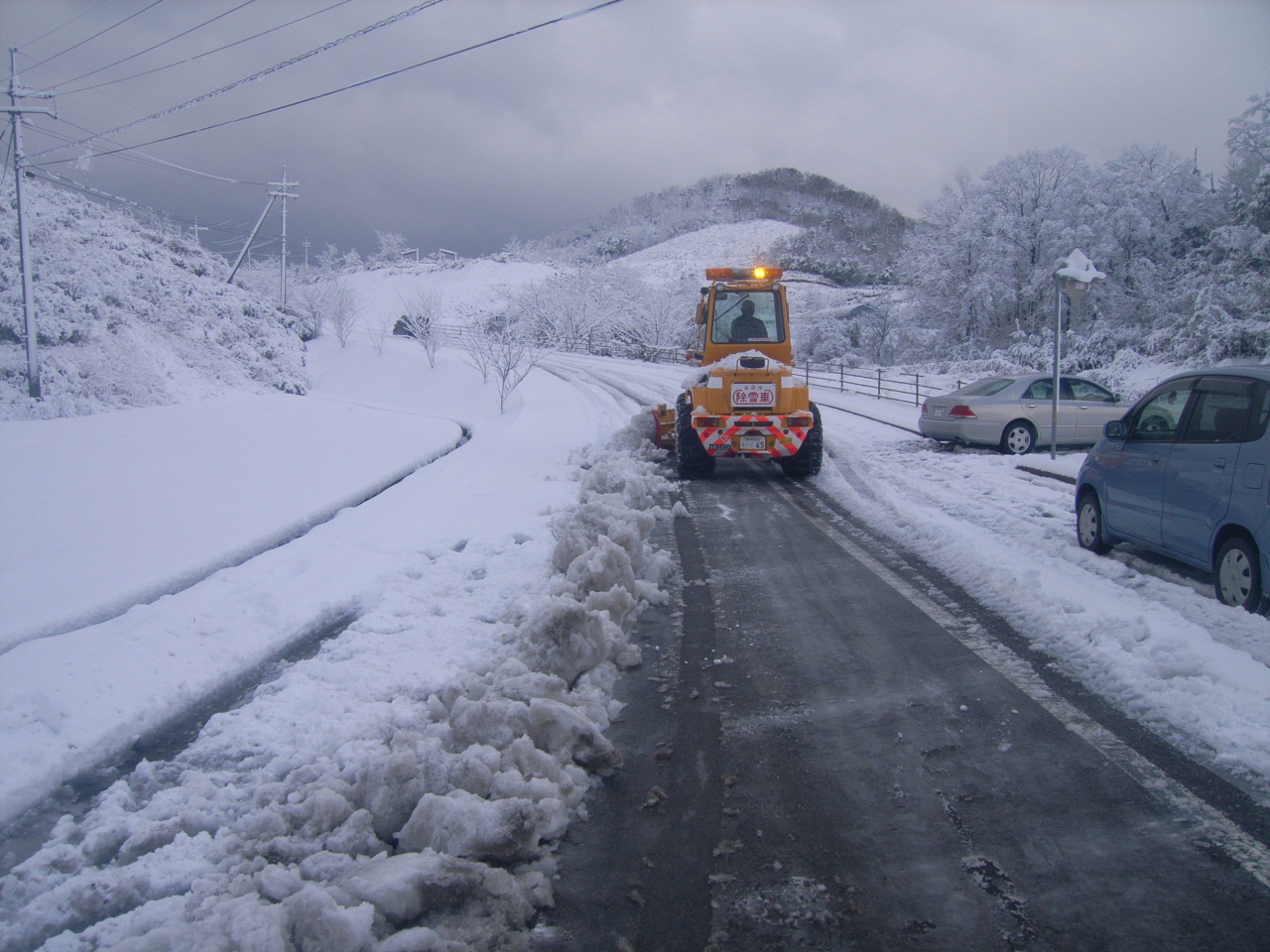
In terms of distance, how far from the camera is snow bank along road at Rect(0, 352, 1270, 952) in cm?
287

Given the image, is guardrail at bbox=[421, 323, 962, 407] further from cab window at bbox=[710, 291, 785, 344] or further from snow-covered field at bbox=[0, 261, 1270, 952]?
snow-covered field at bbox=[0, 261, 1270, 952]

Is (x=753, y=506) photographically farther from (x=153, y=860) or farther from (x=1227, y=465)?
(x=153, y=860)

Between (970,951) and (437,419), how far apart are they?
20854 mm

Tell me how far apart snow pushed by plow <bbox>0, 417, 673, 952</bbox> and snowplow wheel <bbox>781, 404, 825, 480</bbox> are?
7.26 metres

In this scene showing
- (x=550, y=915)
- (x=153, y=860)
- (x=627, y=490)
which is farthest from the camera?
(x=627, y=490)

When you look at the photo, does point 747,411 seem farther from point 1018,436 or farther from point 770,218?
point 770,218

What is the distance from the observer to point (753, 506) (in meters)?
10.3

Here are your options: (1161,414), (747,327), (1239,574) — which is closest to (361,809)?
(1239,574)

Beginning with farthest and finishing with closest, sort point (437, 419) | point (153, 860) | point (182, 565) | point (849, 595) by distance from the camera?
point (437, 419), point (182, 565), point (849, 595), point (153, 860)

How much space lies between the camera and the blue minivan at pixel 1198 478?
560cm

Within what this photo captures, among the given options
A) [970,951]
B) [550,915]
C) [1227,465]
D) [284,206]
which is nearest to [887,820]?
[970,951]

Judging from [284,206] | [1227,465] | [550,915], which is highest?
[284,206]

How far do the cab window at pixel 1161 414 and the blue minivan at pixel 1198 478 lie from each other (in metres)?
0.01

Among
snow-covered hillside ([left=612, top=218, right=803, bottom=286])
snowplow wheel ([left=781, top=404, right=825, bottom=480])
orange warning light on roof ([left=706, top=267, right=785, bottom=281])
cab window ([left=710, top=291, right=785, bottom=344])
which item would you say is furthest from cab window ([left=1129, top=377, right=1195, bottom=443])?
snow-covered hillside ([left=612, top=218, right=803, bottom=286])
